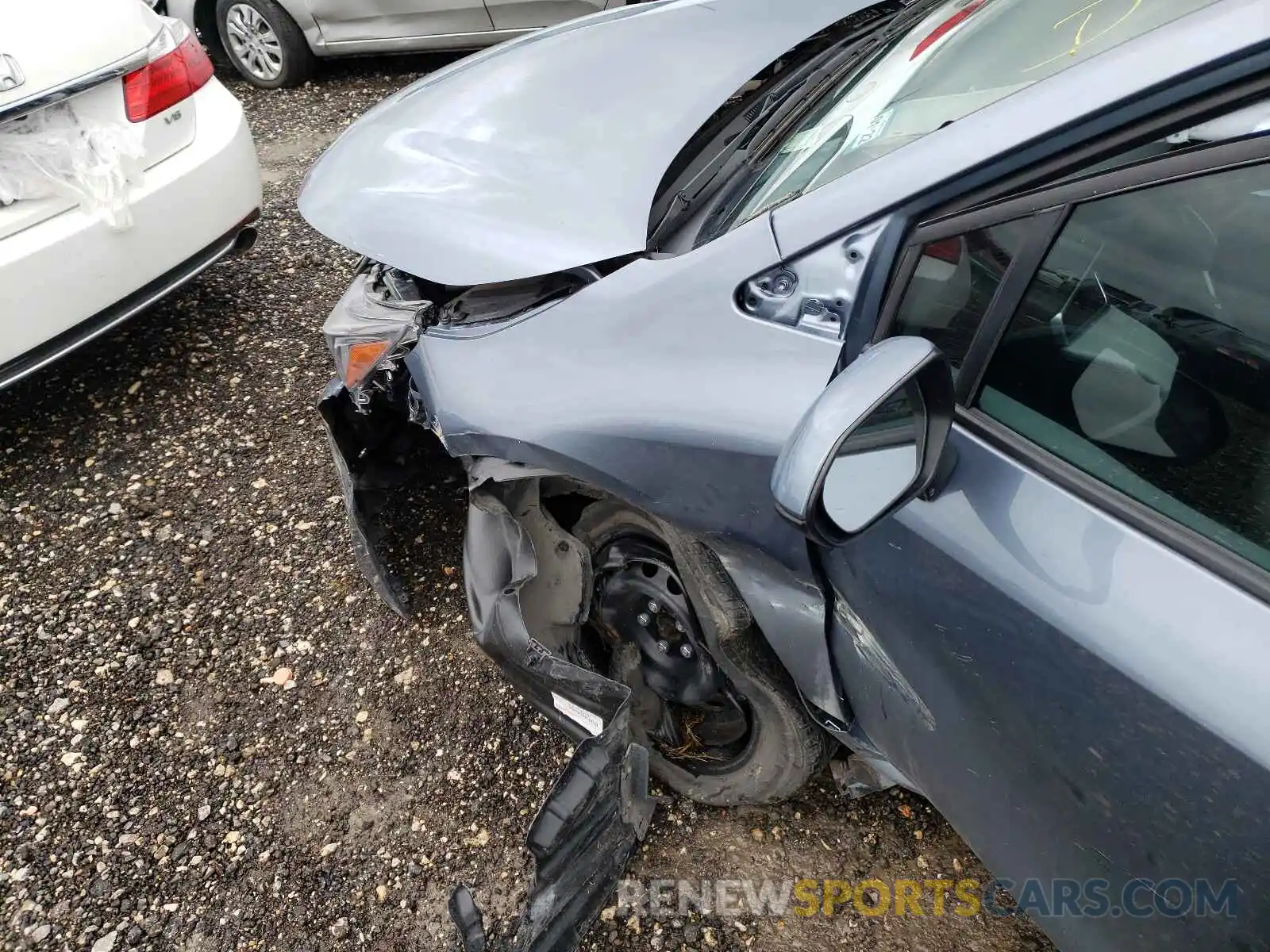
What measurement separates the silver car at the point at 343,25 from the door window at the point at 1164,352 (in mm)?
4285

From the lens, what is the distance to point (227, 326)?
145 inches

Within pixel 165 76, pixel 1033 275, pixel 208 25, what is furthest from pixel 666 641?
pixel 208 25

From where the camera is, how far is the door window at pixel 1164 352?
1050 millimetres

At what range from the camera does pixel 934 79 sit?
5.44 feet

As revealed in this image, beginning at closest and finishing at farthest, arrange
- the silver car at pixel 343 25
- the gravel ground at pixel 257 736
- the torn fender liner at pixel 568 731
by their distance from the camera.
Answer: the torn fender liner at pixel 568 731, the gravel ground at pixel 257 736, the silver car at pixel 343 25

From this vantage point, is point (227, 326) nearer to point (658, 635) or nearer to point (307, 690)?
point (307, 690)

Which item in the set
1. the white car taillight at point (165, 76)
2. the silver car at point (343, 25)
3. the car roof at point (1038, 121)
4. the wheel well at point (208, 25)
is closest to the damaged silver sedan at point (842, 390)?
the car roof at point (1038, 121)

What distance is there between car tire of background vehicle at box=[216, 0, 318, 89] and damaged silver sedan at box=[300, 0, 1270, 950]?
3757 millimetres

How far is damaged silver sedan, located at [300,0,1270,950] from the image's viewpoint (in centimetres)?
109

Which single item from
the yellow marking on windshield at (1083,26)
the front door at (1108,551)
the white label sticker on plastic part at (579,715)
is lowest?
the white label sticker on plastic part at (579,715)

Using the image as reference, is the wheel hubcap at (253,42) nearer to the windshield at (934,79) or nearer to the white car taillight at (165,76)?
the white car taillight at (165,76)

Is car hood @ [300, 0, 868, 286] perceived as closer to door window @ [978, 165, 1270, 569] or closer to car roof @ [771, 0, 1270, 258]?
car roof @ [771, 0, 1270, 258]

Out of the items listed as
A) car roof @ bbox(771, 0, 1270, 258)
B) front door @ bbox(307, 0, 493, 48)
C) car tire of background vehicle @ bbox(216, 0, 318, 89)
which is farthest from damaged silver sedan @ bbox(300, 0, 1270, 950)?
car tire of background vehicle @ bbox(216, 0, 318, 89)

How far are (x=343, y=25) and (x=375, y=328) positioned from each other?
407 centimetres
